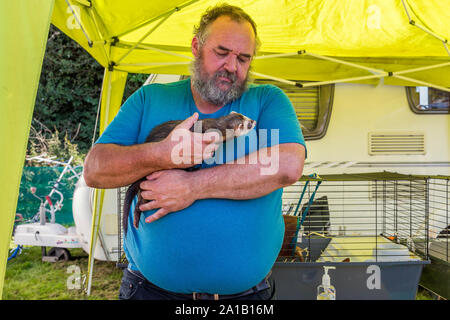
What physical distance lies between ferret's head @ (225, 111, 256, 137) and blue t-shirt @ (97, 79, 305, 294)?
0.18ft

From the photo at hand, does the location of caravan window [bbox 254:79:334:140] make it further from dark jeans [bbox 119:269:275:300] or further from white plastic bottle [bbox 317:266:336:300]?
dark jeans [bbox 119:269:275:300]

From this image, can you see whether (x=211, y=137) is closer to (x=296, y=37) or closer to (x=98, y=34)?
(x=98, y=34)

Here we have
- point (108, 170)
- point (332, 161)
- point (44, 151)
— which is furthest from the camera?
point (44, 151)

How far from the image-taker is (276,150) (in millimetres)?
1447

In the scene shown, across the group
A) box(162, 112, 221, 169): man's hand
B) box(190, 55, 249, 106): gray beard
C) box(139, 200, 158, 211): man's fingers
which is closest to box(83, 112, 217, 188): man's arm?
box(162, 112, 221, 169): man's hand

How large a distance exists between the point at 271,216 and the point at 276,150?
0.31m

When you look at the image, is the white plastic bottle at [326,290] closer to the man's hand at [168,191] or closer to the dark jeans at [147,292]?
the dark jeans at [147,292]

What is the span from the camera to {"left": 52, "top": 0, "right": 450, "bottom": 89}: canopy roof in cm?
295

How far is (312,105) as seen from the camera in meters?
4.71

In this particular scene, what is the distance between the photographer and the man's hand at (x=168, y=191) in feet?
4.60

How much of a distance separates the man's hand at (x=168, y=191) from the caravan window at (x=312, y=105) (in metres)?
3.41
